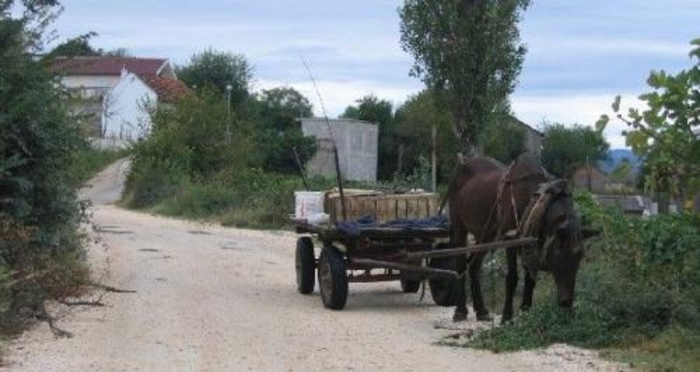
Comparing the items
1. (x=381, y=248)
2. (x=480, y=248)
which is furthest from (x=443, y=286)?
(x=480, y=248)

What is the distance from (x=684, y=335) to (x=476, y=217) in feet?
11.2

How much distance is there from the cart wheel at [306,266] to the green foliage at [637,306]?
464cm

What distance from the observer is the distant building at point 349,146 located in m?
59.5

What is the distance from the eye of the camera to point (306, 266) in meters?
14.8

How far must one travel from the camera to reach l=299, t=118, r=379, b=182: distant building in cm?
5950

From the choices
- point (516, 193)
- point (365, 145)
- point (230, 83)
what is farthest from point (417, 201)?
point (230, 83)

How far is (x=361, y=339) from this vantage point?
1073 cm

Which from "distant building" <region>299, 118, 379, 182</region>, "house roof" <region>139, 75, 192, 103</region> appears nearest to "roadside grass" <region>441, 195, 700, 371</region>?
"distant building" <region>299, 118, 379, 182</region>

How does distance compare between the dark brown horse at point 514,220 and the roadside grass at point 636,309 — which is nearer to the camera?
the roadside grass at point 636,309

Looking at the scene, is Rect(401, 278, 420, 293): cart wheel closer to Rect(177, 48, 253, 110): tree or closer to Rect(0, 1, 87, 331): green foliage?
Rect(0, 1, 87, 331): green foliage

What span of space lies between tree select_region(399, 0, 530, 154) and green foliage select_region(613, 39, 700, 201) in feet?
55.4

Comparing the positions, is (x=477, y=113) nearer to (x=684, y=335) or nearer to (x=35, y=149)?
(x=35, y=149)

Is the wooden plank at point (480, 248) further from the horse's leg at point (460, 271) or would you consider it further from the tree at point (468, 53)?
the tree at point (468, 53)

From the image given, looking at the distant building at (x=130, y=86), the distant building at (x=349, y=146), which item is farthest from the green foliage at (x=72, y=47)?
the distant building at (x=349, y=146)
